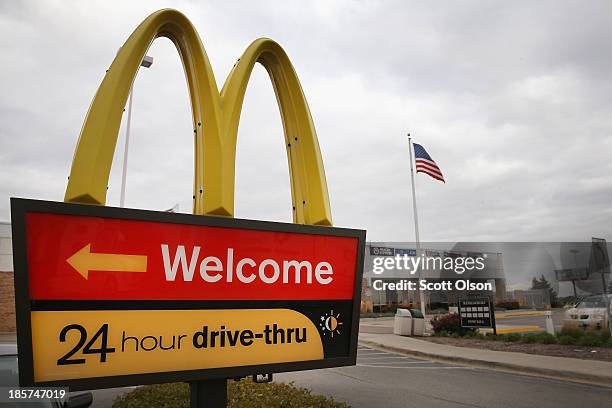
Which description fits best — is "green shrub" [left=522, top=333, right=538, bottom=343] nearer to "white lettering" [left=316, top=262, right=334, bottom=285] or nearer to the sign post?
the sign post

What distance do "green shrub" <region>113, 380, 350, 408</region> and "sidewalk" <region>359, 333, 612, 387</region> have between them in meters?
6.60

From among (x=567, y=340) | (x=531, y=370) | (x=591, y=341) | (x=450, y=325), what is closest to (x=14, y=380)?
(x=531, y=370)

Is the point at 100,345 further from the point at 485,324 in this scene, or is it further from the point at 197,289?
the point at 485,324

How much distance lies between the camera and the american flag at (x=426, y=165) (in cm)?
2144

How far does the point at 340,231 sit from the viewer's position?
4.37 metres

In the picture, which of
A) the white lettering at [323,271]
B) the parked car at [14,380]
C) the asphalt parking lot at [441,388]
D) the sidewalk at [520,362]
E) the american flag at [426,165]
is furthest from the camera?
the american flag at [426,165]

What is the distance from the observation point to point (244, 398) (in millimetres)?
6547

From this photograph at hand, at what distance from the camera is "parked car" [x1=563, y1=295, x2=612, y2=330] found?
17236 millimetres

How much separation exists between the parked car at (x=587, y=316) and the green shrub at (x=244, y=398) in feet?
47.0

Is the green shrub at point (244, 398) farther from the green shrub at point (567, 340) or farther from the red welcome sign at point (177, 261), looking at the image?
the green shrub at point (567, 340)

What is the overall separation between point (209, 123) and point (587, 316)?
1866 centimetres

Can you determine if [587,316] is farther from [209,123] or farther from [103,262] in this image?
[103,262]

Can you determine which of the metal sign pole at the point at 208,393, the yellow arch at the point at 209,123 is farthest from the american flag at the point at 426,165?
the metal sign pole at the point at 208,393

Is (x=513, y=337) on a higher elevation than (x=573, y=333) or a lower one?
lower
